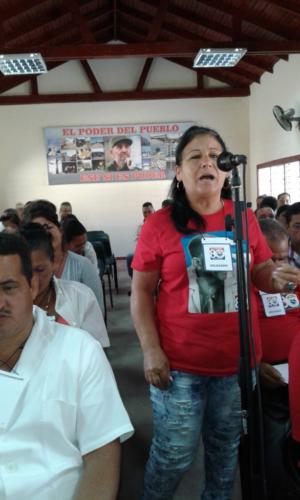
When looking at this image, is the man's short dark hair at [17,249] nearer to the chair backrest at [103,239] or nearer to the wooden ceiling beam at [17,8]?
the chair backrest at [103,239]

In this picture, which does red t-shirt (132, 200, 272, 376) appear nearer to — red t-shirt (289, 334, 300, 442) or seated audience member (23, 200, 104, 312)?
red t-shirt (289, 334, 300, 442)

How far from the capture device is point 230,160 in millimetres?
1048

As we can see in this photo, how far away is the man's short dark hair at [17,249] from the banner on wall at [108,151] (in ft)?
26.1

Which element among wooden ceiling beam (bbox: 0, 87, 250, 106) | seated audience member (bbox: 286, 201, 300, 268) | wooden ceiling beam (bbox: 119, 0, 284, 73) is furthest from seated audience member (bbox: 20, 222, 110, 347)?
wooden ceiling beam (bbox: 0, 87, 250, 106)

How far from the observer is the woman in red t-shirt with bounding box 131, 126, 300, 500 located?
129 cm

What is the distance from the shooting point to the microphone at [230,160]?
3.36ft

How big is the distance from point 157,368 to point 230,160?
658 mm

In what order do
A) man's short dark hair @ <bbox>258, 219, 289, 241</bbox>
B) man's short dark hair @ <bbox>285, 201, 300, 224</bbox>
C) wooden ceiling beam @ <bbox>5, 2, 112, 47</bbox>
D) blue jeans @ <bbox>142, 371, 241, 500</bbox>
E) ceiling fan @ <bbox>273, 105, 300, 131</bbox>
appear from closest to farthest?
blue jeans @ <bbox>142, 371, 241, 500</bbox> < man's short dark hair @ <bbox>258, 219, 289, 241</bbox> < man's short dark hair @ <bbox>285, 201, 300, 224</bbox> < ceiling fan @ <bbox>273, 105, 300, 131</bbox> < wooden ceiling beam @ <bbox>5, 2, 112, 47</bbox>

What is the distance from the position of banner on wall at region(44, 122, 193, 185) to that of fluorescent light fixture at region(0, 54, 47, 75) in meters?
2.54

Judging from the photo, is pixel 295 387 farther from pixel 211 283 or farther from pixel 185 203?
pixel 185 203

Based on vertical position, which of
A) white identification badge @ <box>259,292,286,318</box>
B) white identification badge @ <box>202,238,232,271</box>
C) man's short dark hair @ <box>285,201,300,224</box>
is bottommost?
white identification badge @ <box>259,292,286,318</box>

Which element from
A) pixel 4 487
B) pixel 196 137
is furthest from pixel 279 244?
pixel 4 487

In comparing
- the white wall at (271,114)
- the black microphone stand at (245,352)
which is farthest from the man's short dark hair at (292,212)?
the white wall at (271,114)

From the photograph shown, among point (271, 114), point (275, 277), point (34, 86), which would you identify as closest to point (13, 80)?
point (34, 86)
